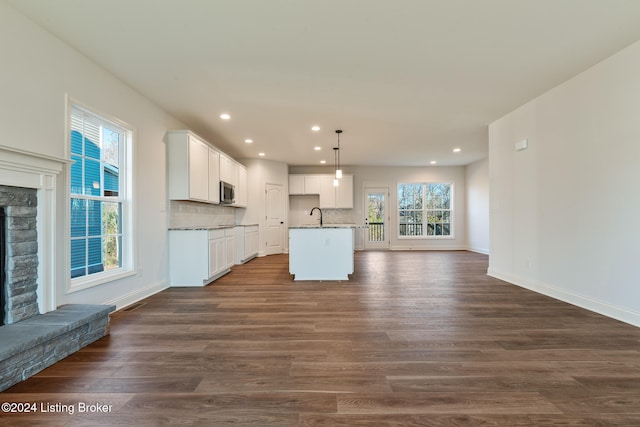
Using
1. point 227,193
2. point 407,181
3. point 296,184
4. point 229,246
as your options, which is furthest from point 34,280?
point 407,181

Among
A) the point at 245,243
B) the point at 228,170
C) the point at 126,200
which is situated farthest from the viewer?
the point at 245,243

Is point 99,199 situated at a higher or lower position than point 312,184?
lower

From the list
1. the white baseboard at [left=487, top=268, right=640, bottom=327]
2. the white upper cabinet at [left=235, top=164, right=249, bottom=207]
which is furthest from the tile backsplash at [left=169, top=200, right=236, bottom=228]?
the white baseboard at [left=487, top=268, right=640, bottom=327]

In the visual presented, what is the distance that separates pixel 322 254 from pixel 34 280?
345cm

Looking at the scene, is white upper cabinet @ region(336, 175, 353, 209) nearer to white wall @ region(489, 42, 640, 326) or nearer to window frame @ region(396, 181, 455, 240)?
window frame @ region(396, 181, 455, 240)

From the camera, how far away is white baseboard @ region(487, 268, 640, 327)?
2.81 m

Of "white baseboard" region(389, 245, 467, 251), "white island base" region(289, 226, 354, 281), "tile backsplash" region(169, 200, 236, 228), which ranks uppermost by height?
"tile backsplash" region(169, 200, 236, 228)

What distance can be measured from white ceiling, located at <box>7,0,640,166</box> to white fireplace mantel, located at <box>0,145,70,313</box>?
3.85ft

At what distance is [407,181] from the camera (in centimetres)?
920

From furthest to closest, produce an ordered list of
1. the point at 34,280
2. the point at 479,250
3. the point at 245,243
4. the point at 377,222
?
the point at 377,222
the point at 479,250
the point at 245,243
the point at 34,280

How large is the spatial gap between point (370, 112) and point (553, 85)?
2.32 m

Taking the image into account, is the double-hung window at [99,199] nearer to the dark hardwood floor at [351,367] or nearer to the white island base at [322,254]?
the dark hardwood floor at [351,367]

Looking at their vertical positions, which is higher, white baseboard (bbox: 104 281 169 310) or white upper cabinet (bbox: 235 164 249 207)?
white upper cabinet (bbox: 235 164 249 207)

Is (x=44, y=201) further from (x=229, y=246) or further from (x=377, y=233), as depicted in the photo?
(x=377, y=233)
